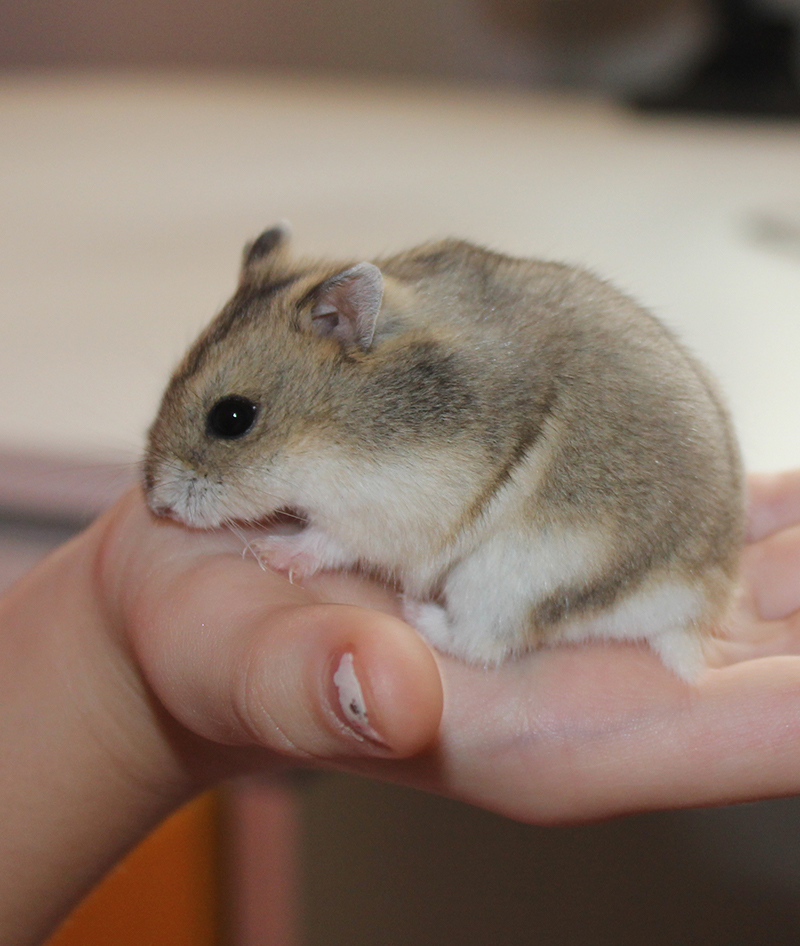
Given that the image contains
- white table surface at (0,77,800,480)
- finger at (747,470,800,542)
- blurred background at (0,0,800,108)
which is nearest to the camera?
finger at (747,470,800,542)

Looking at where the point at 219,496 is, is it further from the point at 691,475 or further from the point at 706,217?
the point at 706,217

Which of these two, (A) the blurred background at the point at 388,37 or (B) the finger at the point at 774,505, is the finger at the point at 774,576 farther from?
(A) the blurred background at the point at 388,37

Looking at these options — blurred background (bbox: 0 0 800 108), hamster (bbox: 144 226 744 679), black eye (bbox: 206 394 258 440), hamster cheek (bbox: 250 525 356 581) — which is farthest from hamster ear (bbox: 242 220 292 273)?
blurred background (bbox: 0 0 800 108)

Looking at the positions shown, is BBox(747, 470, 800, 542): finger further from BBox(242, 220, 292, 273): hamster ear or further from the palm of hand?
BBox(242, 220, 292, 273): hamster ear

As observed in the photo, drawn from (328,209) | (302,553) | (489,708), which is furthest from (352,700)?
(328,209)

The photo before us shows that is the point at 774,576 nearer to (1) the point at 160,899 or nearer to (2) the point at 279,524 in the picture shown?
(2) the point at 279,524

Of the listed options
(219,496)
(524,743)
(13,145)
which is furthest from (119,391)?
(13,145)

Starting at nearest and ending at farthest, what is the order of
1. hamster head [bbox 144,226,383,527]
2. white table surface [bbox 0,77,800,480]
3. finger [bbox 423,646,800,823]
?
finger [bbox 423,646,800,823]
hamster head [bbox 144,226,383,527]
white table surface [bbox 0,77,800,480]
